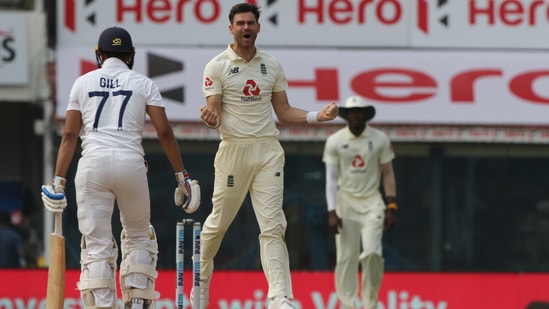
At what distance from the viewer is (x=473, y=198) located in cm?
1984

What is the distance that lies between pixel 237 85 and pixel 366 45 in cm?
923

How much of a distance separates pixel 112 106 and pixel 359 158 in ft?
15.5

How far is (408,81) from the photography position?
63.6ft

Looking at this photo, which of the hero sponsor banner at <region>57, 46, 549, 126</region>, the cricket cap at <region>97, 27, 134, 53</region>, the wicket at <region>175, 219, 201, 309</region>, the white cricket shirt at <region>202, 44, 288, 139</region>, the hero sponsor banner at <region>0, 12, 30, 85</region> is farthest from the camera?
the hero sponsor banner at <region>57, 46, 549, 126</region>

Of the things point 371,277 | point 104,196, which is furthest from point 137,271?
point 371,277

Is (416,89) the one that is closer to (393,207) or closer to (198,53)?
(198,53)

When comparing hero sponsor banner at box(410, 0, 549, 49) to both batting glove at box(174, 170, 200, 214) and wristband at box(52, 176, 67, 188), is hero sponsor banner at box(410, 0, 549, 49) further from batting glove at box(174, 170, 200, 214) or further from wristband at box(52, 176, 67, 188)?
wristband at box(52, 176, 67, 188)

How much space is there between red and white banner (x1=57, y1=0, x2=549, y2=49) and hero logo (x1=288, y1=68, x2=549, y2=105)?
16.6 inches

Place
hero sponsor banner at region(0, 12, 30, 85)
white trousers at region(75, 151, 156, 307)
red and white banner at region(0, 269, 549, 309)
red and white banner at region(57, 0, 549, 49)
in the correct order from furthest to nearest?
red and white banner at region(57, 0, 549, 49)
hero sponsor banner at region(0, 12, 30, 85)
red and white banner at region(0, 269, 549, 309)
white trousers at region(75, 151, 156, 307)

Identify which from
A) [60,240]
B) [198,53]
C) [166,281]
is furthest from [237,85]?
[198,53]

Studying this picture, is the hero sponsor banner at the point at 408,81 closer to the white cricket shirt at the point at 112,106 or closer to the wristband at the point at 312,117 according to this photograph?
the wristband at the point at 312,117

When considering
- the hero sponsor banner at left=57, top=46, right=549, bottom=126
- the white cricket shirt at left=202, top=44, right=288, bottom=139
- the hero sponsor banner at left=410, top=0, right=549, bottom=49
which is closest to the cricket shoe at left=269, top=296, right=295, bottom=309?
the white cricket shirt at left=202, top=44, right=288, bottom=139

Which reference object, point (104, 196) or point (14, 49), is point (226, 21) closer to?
point (14, 49)

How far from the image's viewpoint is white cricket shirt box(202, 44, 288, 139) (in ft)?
34.5
